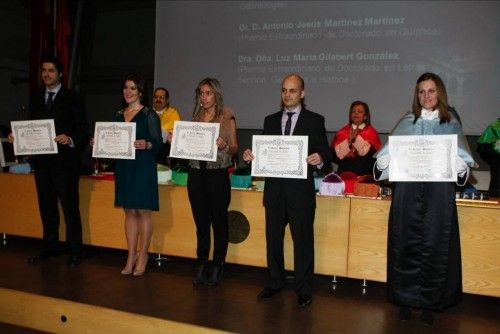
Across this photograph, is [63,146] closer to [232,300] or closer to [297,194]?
[232,300]

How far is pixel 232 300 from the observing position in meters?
2.90

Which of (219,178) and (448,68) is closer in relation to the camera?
(219,178)

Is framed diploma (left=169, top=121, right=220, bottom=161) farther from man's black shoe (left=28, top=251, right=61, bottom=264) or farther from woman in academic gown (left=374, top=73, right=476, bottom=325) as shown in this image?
man's black shoe (left=28, top=251, right=61, bottom=264)

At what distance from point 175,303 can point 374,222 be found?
1.40 metres


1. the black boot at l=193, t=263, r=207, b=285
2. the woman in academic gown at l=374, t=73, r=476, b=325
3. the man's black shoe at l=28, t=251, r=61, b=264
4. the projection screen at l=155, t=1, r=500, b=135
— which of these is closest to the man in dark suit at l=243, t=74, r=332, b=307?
the woman in academic gown at l=374, t=73, r=476, b=325

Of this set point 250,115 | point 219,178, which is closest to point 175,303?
point 219,178

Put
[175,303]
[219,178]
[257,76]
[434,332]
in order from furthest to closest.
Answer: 1. [257,76]
2. [219,178]
3. [175,303]
4. [434,332]

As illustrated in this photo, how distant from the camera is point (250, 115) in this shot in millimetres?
5340

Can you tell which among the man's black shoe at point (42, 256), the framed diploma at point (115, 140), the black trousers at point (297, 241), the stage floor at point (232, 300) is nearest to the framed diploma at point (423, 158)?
the black trousers at point (297, 241)

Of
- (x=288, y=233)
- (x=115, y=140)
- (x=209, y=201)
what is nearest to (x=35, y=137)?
(x=115, y=140)

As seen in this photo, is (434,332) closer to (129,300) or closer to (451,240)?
(451,240)

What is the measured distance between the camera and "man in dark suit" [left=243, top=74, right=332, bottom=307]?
2709 mm

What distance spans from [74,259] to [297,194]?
1945 millimetres

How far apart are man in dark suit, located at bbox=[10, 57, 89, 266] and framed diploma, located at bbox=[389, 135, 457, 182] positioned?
2.26m
